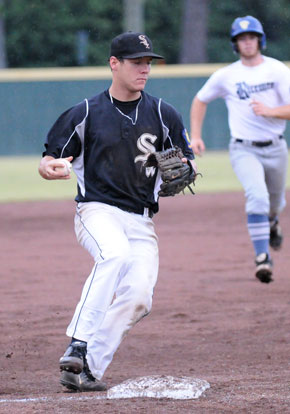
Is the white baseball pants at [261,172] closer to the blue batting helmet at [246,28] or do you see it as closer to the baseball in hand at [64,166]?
the blue batting helmet at [246,28]

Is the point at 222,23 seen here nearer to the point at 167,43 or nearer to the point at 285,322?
the point at 167,43

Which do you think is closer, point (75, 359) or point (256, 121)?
point (75, 359)

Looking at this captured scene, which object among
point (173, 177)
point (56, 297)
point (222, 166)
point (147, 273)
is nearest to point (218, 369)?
point (147, 273)

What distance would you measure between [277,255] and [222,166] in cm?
906

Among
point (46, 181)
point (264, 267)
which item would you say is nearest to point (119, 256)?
point (264, 267)

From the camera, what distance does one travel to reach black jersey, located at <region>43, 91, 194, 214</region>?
184 inches

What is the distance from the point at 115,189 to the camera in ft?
15.5

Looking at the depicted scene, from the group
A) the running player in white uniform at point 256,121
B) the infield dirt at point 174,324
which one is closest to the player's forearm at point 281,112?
the running player in white uniform at point 256,121

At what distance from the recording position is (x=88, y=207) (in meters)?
4.75

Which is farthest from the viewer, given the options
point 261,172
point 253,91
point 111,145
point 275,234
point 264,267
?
point 275,234

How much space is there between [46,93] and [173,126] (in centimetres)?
1329

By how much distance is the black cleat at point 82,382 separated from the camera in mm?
4402

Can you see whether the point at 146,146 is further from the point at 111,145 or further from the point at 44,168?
the point at 44,168

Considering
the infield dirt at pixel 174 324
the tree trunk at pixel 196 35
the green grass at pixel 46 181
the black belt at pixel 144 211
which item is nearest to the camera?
the infield dirt at pixel 174 324
